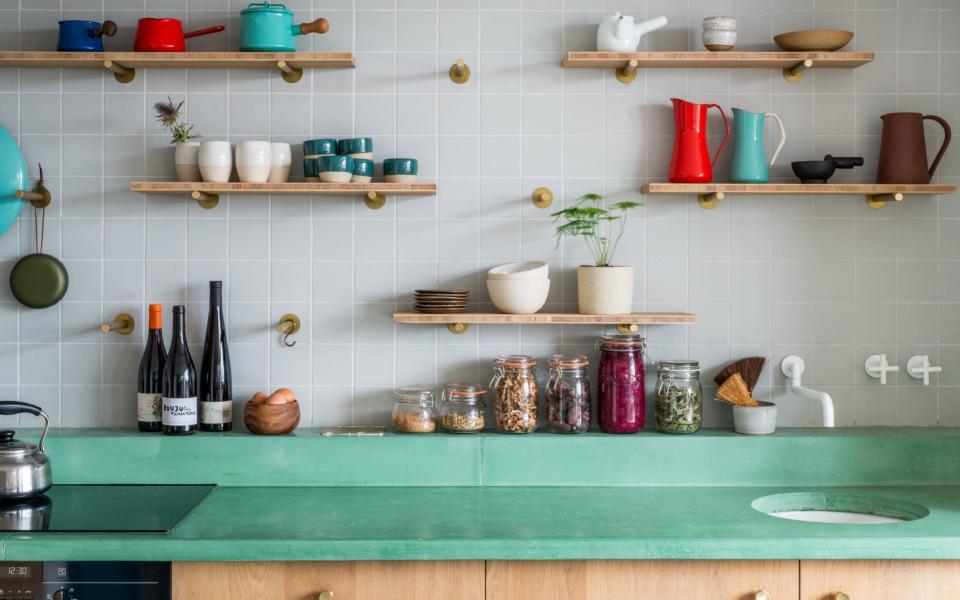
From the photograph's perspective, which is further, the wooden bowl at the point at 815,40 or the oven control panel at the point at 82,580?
the wooden bowl at the point at 815,40

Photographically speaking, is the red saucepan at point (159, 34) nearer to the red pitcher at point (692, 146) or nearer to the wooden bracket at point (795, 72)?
the red pitcher at point (692, 146)

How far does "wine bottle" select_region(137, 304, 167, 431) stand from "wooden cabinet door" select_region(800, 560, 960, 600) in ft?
5.61

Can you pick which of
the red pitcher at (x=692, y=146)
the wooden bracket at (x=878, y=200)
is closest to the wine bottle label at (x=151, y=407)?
the red pitcher at (x=692, y=146)

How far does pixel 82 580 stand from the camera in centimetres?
203

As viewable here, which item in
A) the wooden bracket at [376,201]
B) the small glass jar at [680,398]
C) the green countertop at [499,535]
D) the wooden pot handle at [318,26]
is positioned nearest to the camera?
the green countertop at [499,535]

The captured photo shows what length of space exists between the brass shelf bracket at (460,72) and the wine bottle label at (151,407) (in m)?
1.21

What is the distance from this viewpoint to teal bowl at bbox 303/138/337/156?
2.55 meters

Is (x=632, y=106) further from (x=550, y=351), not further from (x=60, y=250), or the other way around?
(x=60, y=250)

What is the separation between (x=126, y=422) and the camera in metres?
2.68

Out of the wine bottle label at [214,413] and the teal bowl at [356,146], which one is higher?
the teal bowl at [356,146]

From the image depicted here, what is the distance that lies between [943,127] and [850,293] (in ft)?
1.72

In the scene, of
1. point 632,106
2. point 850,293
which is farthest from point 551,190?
point 850,293

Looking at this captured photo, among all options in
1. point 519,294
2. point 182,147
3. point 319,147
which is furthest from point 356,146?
point 519,294

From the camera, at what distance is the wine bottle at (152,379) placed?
2574 millimetres
